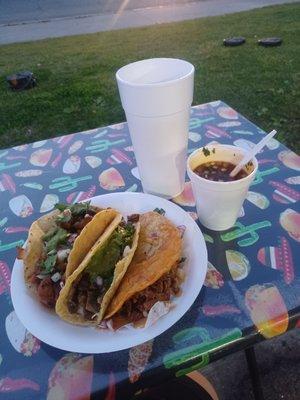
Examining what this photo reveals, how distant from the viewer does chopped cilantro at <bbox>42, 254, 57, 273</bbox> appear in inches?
33.9

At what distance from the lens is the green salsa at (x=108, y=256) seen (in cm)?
84

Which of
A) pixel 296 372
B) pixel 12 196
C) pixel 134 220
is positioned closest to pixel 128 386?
pixel 134 220

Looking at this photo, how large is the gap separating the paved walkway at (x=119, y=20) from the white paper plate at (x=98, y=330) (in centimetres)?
745

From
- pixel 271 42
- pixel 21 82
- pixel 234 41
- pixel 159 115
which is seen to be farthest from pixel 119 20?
pixel 159 115

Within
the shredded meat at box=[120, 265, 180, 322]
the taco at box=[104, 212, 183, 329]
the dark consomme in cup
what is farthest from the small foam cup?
the shredded meat at box=[120, 265, 180, 322]

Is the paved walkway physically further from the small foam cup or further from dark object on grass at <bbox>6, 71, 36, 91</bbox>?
the small foam cup

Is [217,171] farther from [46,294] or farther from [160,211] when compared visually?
[46,294]

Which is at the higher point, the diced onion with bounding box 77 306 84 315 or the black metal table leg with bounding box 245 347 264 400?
the diced onion with bounding box 77 306 84 315

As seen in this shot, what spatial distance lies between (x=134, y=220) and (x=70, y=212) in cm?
17

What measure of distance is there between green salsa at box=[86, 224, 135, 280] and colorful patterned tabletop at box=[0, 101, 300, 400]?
0.18 meters

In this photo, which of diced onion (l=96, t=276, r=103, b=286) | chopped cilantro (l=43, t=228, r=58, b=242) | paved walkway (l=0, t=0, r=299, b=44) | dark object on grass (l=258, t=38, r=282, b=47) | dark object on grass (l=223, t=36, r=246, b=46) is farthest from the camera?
paved walkway (l=0, t=0, r=299, b=44)

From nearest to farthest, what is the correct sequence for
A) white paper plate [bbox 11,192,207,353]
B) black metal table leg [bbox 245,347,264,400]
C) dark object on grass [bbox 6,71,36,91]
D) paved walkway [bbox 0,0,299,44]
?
1. white paper plate [bbox 11,192,207,353]
2. black metal table leg [bbox 245,347,264,400]
3. dark object on grass [bbox 6,71,36,91]
4. paved walkway [bbox 0,0,299,44]

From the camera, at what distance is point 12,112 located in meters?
4.18

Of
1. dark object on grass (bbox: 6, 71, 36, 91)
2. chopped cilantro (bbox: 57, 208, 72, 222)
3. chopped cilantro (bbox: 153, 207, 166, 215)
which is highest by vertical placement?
chopped cilantro (bbox: 57, 208, 72, 222)
